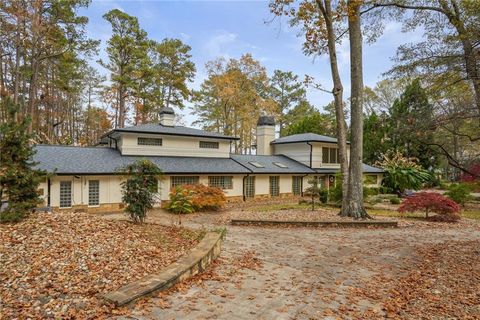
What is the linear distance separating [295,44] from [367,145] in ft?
77.7

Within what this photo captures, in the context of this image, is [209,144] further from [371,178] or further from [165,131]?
[371,178]

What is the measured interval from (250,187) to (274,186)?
226cm

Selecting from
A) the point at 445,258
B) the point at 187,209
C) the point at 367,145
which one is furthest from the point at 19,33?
the point at 367,145

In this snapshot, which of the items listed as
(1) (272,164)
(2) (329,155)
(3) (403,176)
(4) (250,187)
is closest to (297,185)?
(1) (272,164)

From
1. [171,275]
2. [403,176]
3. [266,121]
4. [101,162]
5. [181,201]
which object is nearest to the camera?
[171,275]

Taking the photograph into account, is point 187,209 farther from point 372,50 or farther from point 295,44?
point 372,50

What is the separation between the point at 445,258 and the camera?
7250mm

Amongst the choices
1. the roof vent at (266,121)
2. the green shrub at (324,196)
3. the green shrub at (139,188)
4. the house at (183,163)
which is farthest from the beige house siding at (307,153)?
the green shrub at (139,188)

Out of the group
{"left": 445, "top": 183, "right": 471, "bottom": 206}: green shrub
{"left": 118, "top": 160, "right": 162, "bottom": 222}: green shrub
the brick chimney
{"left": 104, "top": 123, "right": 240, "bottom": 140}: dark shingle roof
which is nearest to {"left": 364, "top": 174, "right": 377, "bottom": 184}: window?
{"left": 445, "top": 183, "right": 471, "bottom": 206}: green shrub

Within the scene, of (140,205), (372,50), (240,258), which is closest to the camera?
(240,258)

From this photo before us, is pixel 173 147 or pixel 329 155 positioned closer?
pixel 173 147

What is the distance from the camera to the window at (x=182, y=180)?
17.6 meters

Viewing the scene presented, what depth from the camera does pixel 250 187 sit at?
21.2 m

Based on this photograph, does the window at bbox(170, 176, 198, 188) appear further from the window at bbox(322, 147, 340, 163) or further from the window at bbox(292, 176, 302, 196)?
the window at bbox(322, 147, 340, 163)
